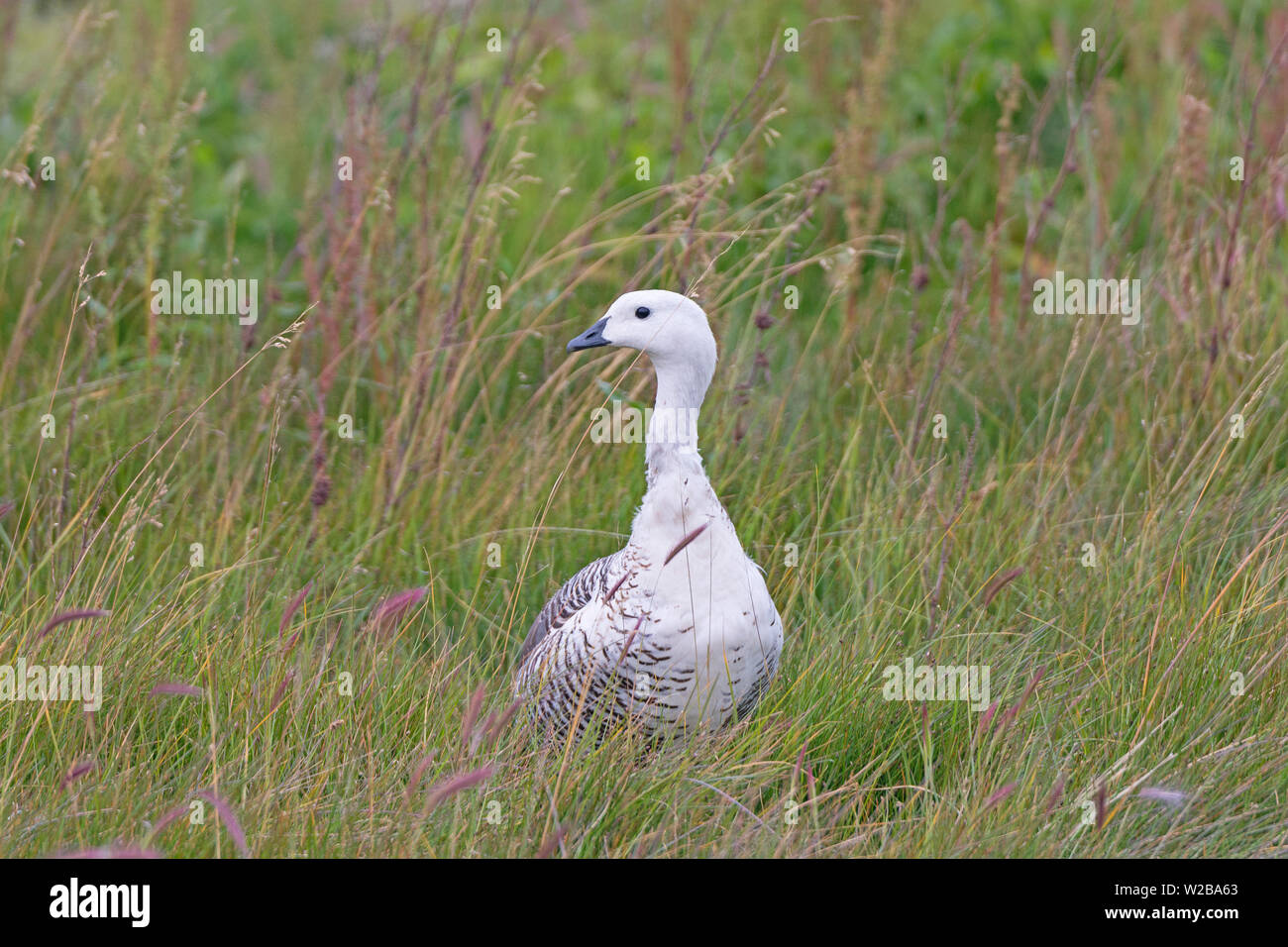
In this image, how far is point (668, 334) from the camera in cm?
345

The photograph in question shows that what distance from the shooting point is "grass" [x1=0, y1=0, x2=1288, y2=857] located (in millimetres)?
3125

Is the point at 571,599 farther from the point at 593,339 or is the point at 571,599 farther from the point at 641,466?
the point at 641,466

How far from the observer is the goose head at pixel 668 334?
345cm

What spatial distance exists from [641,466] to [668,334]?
102 cm

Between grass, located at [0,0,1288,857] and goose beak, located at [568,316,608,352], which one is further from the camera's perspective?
goose beak, located at [568,316,608,352]

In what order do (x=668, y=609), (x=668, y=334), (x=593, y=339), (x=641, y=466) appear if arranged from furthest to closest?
(x=641, y=466)
(x=593, y=339)
(x=668, y=334)
(x=668, y=609)

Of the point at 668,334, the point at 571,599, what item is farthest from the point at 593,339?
the point at 571,599

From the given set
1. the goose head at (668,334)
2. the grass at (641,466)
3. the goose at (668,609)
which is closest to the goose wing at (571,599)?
the goose at (668,609)

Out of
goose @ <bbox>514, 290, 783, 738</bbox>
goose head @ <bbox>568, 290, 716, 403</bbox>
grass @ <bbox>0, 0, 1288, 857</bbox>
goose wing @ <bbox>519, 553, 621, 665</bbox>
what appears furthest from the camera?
goose wing @ <bbox>519, 553, 621, 665</bbox>

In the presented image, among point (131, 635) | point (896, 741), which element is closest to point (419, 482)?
point (131, 635)

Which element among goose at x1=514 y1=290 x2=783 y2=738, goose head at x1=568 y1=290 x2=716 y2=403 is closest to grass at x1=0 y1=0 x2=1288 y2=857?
goose at x1=514 y1=290 x2=783 y2=738

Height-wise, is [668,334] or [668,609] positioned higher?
[668,334]

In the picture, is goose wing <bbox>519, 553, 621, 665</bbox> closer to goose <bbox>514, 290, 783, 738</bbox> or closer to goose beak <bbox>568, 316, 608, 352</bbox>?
goose <bbox>514, 290, 783, 738</bbox>

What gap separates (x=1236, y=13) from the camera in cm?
720
